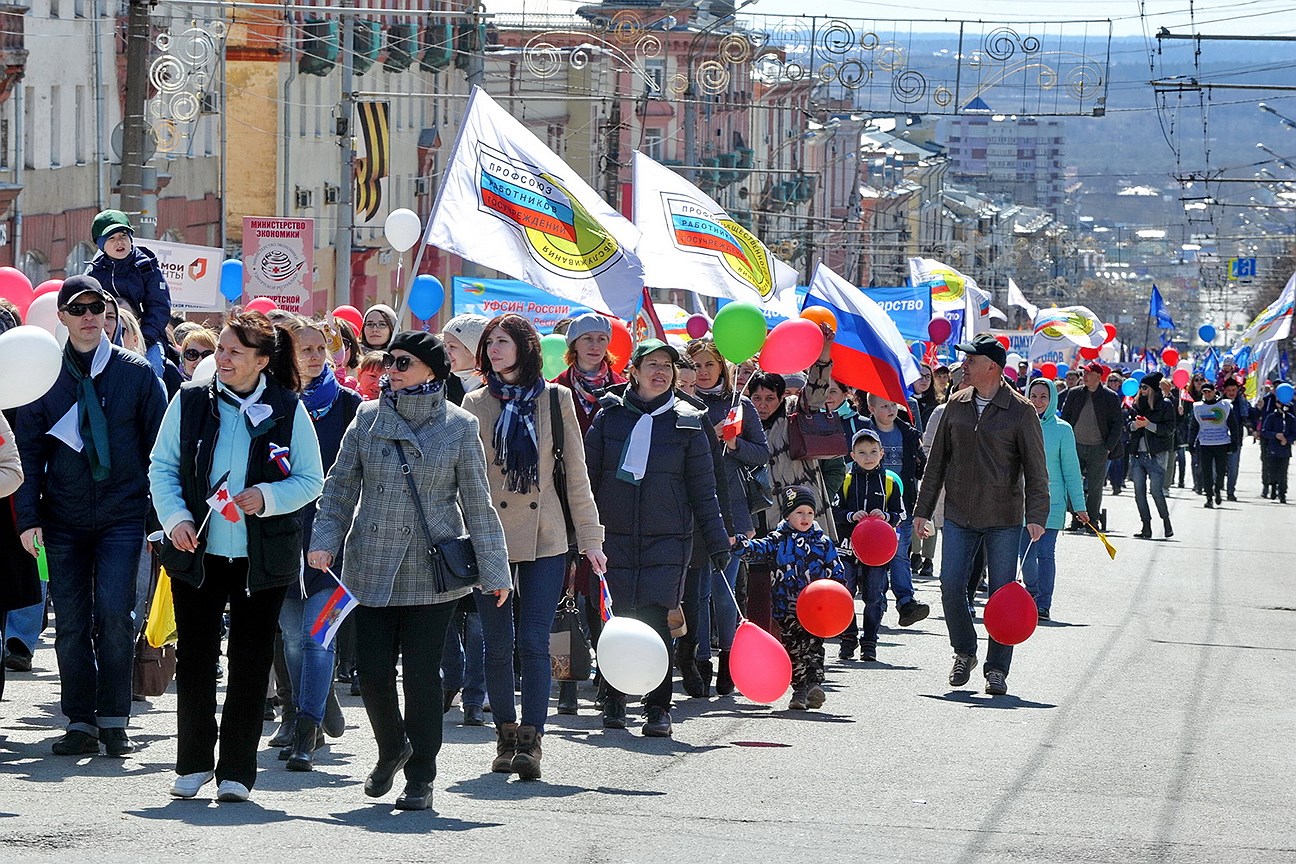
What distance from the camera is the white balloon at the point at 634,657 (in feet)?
29.0

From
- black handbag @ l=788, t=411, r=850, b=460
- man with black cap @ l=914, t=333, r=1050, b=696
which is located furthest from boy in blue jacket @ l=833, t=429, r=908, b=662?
man with black cap @ l=914, t=333, r=1050, b=696

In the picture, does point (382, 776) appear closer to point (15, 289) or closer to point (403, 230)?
point (15, 289)

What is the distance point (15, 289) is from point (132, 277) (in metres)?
1.59

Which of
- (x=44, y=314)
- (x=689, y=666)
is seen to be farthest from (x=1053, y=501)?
(x=44, y=314)

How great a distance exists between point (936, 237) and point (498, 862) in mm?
121941

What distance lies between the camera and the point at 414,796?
25.8 ft

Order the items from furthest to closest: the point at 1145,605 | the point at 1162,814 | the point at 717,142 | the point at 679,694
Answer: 1. the point at 717,142
2. the point at 1145,605
3. the point at 679,694
4. the point at 1162,814

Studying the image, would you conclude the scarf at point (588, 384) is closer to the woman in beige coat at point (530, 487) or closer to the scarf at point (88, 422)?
the woman in beige coat at point (530, 487)

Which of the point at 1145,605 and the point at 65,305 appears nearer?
the point at 65,305

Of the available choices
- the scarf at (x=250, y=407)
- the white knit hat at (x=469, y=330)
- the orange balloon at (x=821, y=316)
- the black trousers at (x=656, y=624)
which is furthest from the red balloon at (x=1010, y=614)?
the scarf at (x=250, y=407)

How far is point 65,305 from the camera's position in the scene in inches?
341

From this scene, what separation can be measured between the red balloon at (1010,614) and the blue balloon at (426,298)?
6492 millimetres

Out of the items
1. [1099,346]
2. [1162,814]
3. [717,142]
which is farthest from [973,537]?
[717,142]

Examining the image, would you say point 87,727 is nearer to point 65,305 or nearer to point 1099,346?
point 65,305
